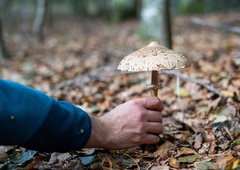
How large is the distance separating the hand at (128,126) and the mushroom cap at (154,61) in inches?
9.8

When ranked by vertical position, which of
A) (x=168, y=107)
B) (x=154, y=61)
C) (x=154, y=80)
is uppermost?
(x=154, y=61)

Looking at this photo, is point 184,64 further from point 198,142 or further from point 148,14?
point 148,14

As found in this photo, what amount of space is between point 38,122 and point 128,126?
59 centimetres

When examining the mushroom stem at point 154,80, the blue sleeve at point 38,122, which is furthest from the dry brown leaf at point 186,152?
the blue sleeve at point 38,122

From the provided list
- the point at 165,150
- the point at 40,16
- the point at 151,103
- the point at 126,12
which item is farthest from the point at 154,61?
the point at 126,12

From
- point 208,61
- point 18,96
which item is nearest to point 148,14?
point 208,61

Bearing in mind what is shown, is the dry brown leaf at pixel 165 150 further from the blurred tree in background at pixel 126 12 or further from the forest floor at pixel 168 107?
the blurred tree in background at pixel 126 12

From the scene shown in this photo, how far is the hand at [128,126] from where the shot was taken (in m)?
2.00

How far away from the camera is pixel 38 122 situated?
1.68 meters

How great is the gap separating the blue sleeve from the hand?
0.50ft

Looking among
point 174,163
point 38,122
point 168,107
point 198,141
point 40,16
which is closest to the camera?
point 38,122

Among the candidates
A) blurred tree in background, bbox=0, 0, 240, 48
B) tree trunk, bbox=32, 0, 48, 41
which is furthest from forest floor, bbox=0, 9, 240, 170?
tree trunk, bbox=32, 0, 48, 41

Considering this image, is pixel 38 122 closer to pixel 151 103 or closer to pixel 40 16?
pixel 151 103

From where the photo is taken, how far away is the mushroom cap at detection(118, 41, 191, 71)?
1.94 meters
